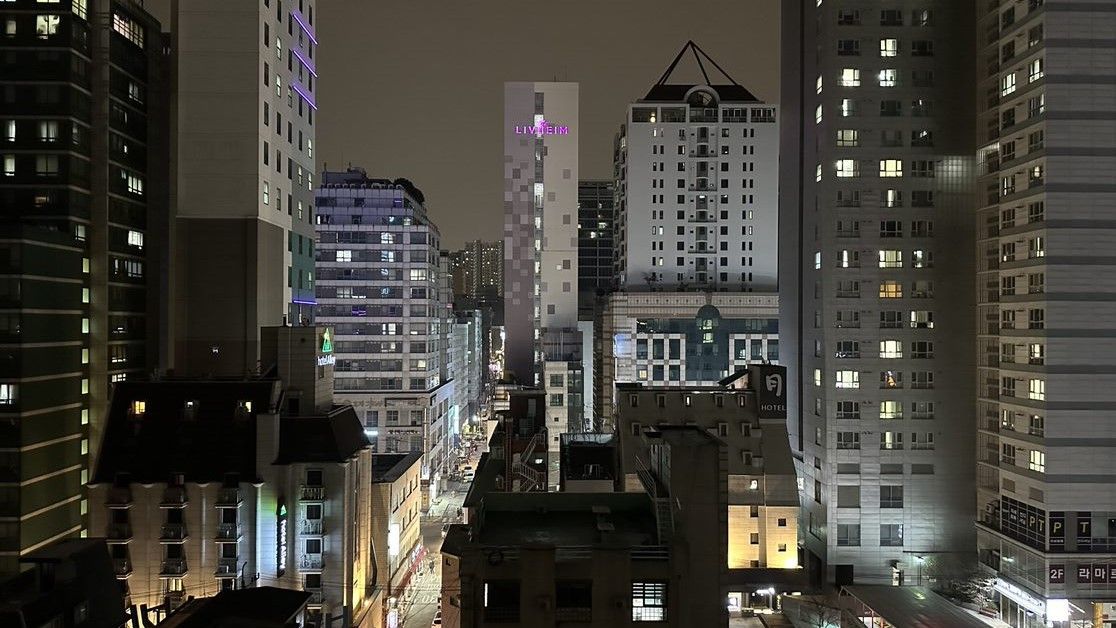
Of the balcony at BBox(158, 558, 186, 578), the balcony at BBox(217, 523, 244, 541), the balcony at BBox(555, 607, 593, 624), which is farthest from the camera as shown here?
the balcony at BBox(217, 523, 244, 541)

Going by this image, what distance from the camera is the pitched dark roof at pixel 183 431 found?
4259 cm

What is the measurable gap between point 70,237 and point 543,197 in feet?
263

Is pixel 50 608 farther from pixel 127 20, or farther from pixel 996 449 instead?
pixel 996 449

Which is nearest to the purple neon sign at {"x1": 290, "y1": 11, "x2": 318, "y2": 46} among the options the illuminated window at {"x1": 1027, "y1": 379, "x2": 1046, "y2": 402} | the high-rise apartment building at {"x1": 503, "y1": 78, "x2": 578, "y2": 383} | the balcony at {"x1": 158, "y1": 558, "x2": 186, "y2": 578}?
the balcony at {"x1": 158, "y1": 558, "x2": 186, "y2": 578}

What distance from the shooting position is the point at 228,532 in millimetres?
41625

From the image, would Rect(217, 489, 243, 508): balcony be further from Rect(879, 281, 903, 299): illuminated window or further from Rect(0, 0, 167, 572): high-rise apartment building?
Rect(879, 281, 903, 299): illuminated window

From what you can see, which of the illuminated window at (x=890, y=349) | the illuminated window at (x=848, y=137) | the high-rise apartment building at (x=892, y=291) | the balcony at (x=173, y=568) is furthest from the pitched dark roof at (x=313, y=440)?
the illuminated window at (x=848, y=137)

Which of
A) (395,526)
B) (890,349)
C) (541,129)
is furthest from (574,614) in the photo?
(541,129)

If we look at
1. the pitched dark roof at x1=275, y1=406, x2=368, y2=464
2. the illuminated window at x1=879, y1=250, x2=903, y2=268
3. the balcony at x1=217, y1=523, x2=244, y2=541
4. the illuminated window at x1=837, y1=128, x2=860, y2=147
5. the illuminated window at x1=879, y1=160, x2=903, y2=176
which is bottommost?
the balcony at x1=217, y1=523, x2=244, y2=541

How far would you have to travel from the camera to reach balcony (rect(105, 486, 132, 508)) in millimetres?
41531

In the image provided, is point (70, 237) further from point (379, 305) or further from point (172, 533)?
point (379, 305)

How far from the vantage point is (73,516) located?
48844 millimetres

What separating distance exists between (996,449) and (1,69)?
78301 millimetres

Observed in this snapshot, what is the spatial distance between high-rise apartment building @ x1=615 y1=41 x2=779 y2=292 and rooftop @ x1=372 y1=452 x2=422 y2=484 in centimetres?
5272
